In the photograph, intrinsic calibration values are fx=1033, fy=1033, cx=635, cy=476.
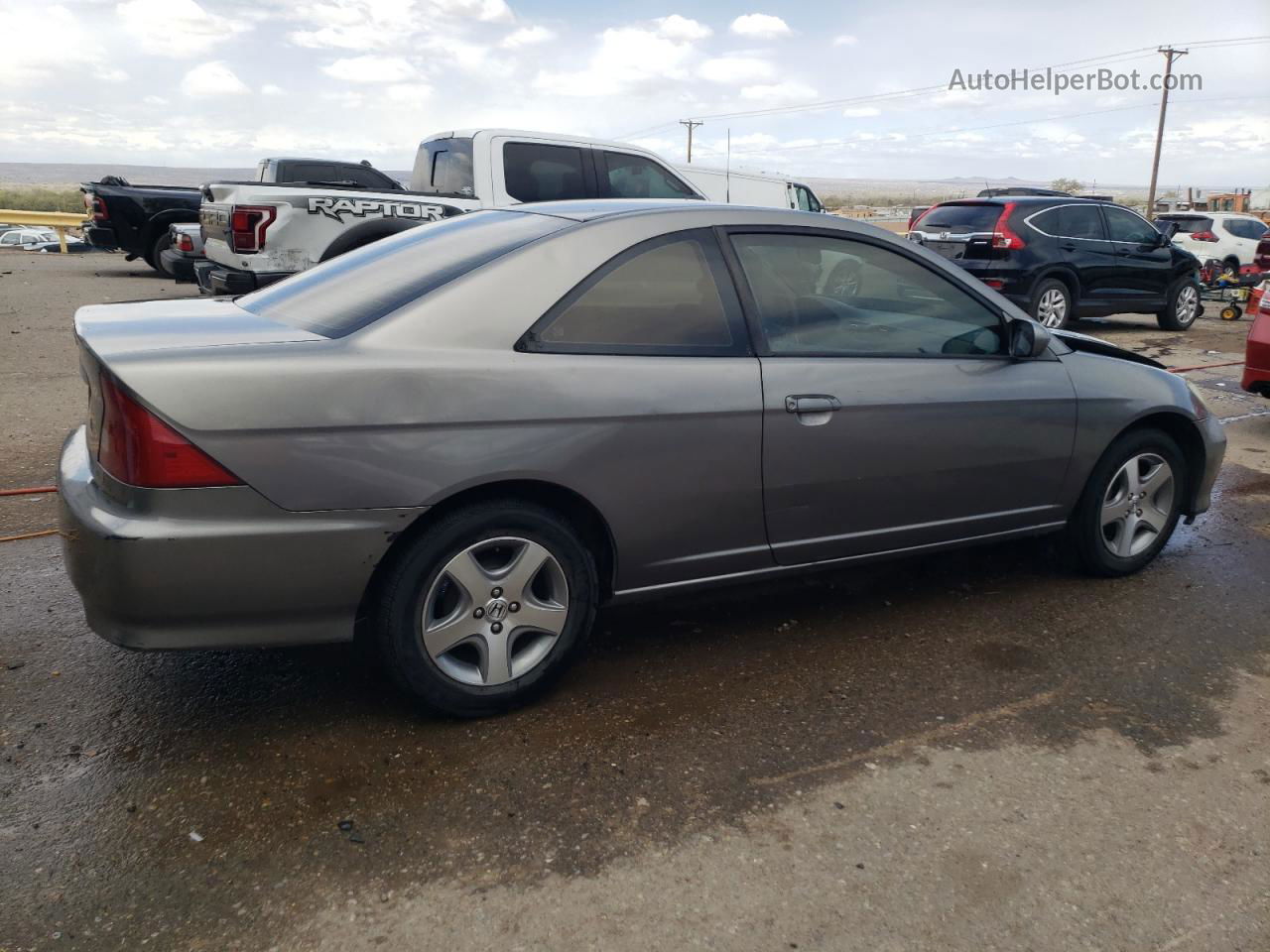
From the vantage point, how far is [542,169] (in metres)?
9.54

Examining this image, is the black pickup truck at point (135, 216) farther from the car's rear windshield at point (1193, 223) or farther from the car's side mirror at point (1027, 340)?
the car's rear windshield at point (1193, 223)

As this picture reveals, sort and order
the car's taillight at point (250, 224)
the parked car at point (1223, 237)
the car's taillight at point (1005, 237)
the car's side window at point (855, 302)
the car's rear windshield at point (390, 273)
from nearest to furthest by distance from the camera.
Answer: the car's rear windshield at point (390, 273)
the car's side window at point (855, 302)
the car's taillight at point (250, 224)
the car's taillight at point (1005, 237)
the parked car at point (1223, 237)

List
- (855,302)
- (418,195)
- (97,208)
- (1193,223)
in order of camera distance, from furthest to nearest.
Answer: (1193,223) < (97,208) < (418,195) < (855,302)

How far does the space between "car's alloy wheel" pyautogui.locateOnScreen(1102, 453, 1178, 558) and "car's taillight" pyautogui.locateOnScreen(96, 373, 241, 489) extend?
11.5 ft

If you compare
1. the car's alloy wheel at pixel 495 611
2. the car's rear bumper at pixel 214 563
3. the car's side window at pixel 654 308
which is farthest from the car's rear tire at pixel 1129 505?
the car's rear bumper at pixel 214 563

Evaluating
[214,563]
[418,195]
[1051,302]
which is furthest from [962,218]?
[214,563]

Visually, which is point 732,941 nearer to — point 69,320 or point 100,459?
point 100,459

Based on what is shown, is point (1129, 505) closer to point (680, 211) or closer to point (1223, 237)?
point (680, 211)

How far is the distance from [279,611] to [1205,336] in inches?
532

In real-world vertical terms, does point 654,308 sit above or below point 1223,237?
below

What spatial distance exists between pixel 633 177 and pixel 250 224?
3.41 metres

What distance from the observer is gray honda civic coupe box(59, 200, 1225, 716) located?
2.70 m

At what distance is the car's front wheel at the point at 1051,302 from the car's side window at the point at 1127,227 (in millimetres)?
1187

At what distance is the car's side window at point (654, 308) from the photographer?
3.15 metres
